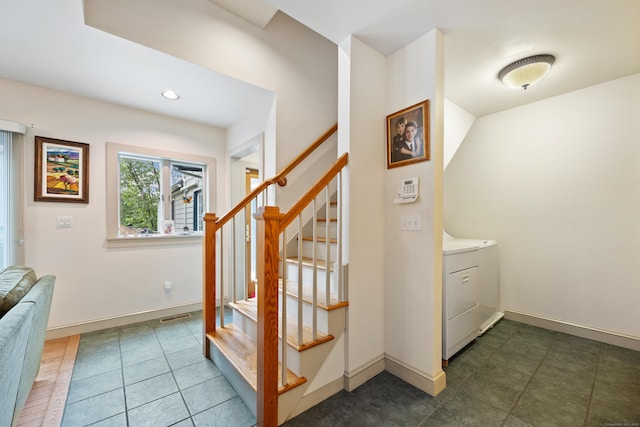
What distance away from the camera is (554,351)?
2.22 meters

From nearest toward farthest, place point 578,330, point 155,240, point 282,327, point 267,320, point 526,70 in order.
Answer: point 267,320 → point 282,327 → point 526,70 → point 578,330 → point 155,240

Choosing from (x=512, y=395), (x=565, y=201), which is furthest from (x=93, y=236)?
(x=565, y=201)

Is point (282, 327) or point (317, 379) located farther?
point (317, 379)

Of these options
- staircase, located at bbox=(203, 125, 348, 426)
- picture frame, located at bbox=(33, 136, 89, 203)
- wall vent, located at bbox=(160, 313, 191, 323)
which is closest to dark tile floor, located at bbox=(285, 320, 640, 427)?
staircase, located at bbox=(203, 125, 348, 426)

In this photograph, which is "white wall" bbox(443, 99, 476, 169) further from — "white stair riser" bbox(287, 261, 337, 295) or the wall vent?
the wall vent

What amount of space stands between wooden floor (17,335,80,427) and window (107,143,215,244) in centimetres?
108

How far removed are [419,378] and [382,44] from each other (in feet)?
7.85

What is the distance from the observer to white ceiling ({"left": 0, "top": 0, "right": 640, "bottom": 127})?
Result: 1585 millimetres

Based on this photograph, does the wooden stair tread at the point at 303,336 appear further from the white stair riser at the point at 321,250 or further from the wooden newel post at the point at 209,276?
the white stair riser at the point at 321,250

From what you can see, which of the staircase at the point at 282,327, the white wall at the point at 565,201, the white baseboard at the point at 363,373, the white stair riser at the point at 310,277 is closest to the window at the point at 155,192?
the staircase at the point at 282,327

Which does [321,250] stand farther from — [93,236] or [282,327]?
[93,236]

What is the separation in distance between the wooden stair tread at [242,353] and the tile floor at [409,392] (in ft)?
0.63

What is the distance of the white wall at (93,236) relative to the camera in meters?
2.39

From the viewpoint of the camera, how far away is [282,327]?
4.84 feet
